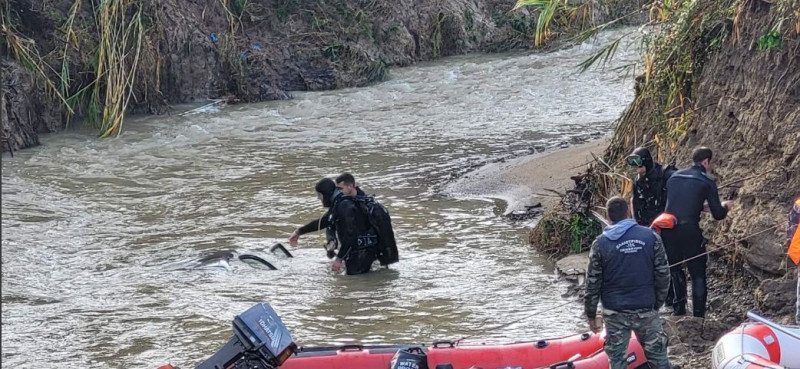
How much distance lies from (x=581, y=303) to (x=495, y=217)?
375cm

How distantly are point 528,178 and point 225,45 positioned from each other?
995 cm

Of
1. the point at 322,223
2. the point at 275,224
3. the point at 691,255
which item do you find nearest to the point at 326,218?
the point at 322,223

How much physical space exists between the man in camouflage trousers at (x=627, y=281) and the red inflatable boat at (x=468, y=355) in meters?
0.59

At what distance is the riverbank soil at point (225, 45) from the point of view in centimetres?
1925

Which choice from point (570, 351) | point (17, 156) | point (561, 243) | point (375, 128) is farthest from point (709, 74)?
point (17, 156)

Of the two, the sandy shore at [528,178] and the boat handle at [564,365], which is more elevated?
the boat handle at [564,365]

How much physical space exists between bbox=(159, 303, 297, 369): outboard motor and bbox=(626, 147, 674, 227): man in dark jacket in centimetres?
338

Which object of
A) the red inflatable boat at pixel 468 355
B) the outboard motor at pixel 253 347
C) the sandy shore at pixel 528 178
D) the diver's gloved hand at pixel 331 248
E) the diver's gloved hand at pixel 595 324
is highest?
the outboard motor at pixel 253 347

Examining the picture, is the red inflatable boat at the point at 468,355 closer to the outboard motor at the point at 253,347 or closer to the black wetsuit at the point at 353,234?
the outboard motor at the point at 253,347

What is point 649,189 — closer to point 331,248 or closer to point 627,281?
point 627,281

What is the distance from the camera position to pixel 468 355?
7.18 metres

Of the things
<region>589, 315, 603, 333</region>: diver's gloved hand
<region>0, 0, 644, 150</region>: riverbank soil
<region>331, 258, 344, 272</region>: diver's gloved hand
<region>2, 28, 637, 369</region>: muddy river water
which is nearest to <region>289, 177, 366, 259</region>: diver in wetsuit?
<region>331, 258, 344, 272</region>: diver's gloved hand

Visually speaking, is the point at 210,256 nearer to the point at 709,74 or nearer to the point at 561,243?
the point at 561,243

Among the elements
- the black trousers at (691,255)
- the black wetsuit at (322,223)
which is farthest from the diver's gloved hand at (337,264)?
the black trousers at (691,255)
